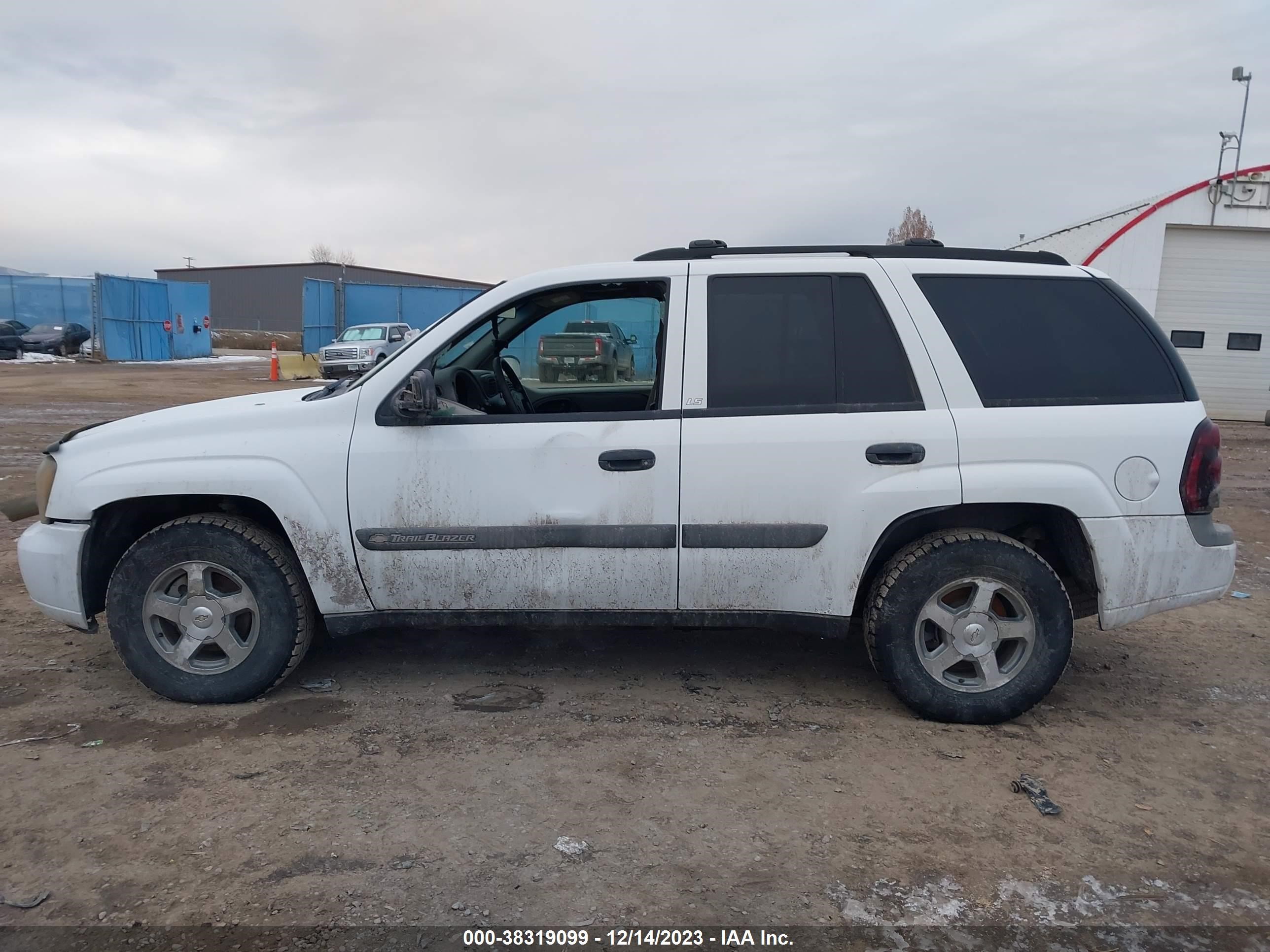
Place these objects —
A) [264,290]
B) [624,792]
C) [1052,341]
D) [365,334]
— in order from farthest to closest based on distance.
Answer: [264,290] → [365,334] → [1052,341] → [624,792]

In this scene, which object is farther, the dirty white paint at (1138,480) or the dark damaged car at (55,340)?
the dark damaged car at (55,340)

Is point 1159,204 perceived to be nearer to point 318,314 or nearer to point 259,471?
point 259,471

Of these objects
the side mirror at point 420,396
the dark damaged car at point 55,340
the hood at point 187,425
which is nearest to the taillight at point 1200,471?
the side mirror at point 420,396

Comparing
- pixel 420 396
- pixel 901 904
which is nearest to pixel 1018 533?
pixel 901 904

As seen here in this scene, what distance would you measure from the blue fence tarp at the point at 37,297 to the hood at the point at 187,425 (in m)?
34.6

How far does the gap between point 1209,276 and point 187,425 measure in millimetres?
17431

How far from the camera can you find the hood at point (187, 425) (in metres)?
3.75

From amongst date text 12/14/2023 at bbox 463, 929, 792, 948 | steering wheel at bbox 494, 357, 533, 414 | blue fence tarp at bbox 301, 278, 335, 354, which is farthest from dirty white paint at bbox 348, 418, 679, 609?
blue fence tarp at bbox 301, 278, 335, 354

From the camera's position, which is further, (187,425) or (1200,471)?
(187,425)

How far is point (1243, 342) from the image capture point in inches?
631

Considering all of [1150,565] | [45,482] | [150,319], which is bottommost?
[1150,565]

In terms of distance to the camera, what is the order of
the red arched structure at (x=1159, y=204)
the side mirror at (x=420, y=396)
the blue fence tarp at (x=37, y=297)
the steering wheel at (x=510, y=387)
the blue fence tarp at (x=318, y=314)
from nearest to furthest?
the side mirror at (x=420, y=396), the steering wheel at (x=510, y=387), the red arched structure at (x=1159, y=204), the blue fence tarp at (x=318, y=314), the blue fence tarp at (x=37, y=297)

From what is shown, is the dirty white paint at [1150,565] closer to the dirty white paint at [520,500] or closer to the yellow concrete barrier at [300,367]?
the dirty white paint at [520,500]

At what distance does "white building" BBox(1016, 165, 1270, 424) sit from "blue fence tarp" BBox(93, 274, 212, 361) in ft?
90.6
